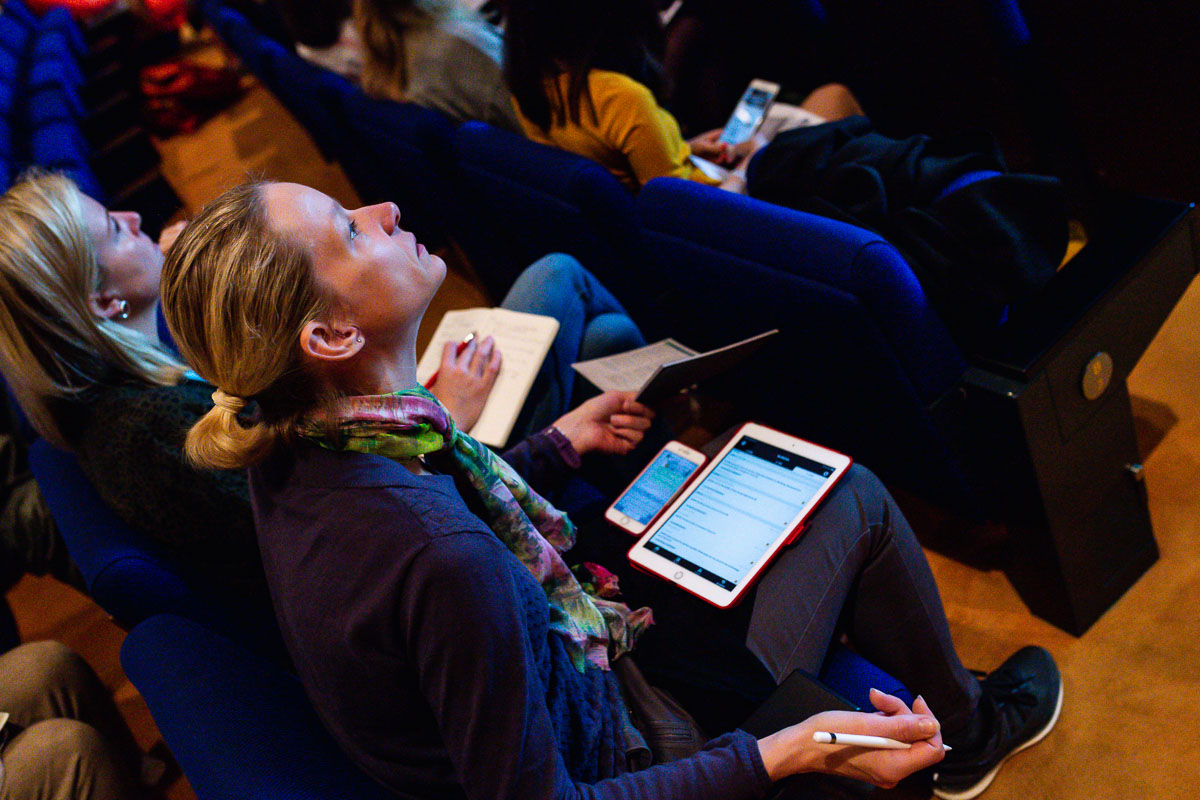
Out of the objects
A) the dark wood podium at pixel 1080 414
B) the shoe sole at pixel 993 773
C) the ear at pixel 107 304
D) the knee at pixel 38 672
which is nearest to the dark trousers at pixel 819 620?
the shoe sole at pixel 993 773

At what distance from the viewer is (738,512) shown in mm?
1115

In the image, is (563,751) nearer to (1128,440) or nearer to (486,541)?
(486,541)

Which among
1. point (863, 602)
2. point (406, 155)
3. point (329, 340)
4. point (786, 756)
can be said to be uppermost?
point (329, 340)

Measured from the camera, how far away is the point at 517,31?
1744 millimetres

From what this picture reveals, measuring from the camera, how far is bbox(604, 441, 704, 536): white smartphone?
120cm

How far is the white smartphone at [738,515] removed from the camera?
1.06 metres

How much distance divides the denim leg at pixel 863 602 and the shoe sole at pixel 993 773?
129 millimetres

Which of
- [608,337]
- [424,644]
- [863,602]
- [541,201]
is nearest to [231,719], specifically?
[424,644]

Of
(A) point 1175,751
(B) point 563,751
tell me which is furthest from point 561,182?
(A) point 1175,751

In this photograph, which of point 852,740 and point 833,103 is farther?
point 833,103

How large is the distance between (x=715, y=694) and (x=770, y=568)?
0.18m

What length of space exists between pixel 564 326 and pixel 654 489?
1.65ft

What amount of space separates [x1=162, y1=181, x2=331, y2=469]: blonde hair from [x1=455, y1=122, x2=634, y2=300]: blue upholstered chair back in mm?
850

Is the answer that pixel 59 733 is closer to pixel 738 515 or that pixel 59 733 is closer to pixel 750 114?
pixel 738 515
